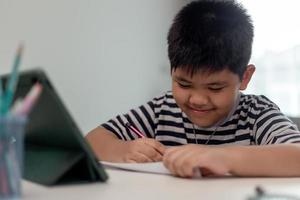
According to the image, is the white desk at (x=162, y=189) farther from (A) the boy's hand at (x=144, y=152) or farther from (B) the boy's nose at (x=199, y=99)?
(B) the boy's nose at (x=199, y=99)

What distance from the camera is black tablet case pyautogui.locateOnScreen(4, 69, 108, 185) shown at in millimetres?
616

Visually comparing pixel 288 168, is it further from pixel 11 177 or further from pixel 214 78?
pixel 11 177

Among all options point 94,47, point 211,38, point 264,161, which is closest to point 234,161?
point 264,161

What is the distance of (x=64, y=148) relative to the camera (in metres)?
0.71

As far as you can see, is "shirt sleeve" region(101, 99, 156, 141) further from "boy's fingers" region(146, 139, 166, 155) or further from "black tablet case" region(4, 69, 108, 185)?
"black tablet case" region(4, 69, 108, 185)

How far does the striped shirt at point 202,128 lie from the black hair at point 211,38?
0.12 meters

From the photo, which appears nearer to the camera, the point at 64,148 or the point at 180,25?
the point at 64,148

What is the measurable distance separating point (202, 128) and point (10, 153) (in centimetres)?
79

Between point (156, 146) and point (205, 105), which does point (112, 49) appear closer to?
point (205, 105)

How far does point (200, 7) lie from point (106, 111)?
36.9 inches

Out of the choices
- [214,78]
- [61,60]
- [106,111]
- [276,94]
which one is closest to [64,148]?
[214,78]

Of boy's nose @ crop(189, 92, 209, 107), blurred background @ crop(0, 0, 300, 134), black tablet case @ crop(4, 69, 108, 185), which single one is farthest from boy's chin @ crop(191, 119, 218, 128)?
blurred background @ crop(0, 0, 300, 134)

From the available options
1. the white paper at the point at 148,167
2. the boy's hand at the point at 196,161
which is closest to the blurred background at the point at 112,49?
the white paper at the point at 148,167

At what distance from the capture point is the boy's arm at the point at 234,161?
2.51 feet
